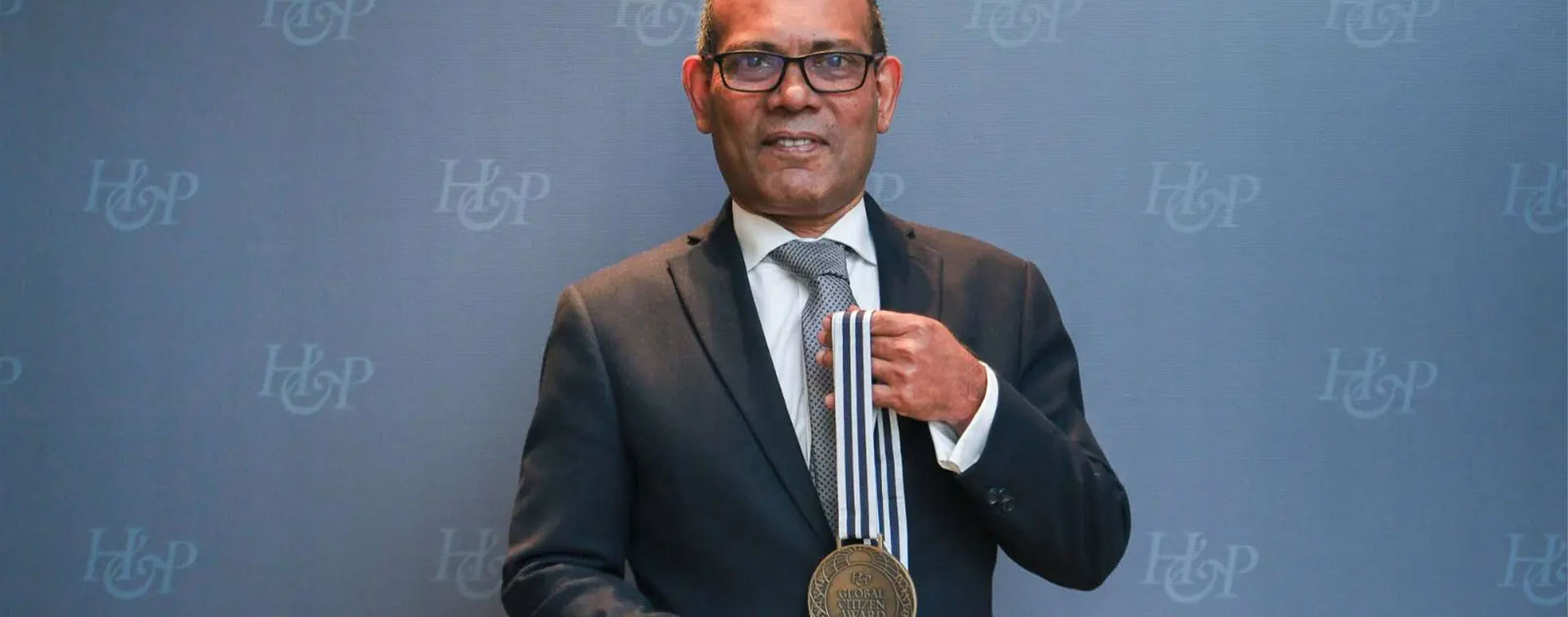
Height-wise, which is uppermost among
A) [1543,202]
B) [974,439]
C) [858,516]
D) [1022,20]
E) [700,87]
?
[1022,20]

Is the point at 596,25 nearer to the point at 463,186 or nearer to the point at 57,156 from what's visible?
the point at 463,186

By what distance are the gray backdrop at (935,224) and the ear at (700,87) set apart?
600mm

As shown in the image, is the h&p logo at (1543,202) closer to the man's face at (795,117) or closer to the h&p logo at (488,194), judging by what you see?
the man's face at (795,117)

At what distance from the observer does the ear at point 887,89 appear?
192 cm

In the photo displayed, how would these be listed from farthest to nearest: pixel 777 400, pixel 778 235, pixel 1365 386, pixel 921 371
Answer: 1. pixel 1365 386
2. pixel 778 235
3. pixel 777 400
4. pixel 921 371

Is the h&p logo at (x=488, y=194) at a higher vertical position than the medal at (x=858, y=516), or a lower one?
higher

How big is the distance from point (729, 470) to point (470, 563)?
0.94 metres

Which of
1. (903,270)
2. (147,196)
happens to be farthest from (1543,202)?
(147,196)

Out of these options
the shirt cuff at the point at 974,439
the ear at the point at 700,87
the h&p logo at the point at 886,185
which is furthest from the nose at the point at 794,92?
the h&p logo at the point at 886,185

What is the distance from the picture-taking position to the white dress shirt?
1.79 meters

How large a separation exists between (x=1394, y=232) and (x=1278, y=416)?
0.35 m

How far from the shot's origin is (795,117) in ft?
5.83

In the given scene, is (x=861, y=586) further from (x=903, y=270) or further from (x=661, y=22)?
(x=661, y=22)

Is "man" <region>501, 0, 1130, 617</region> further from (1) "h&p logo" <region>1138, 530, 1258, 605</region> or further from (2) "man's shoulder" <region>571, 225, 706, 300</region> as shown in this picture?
(1) "h&p logo" <region>1138, 530, 1258, 605</region>
